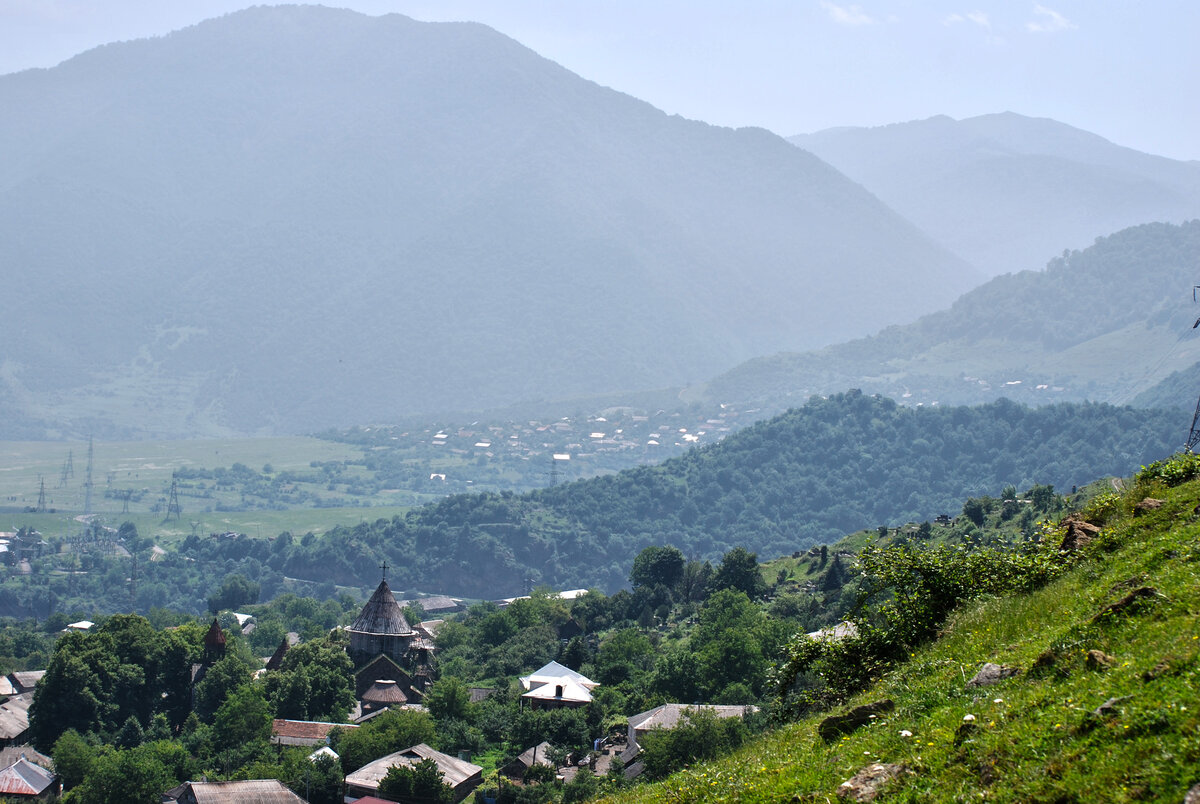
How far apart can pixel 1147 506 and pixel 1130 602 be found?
19.6 feet

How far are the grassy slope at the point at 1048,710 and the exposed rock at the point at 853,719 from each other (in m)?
0.25

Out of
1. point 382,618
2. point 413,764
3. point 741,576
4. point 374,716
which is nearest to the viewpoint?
point 413,764

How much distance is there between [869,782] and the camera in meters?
15.8

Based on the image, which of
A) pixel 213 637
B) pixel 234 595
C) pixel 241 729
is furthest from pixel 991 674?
pixel 234 595

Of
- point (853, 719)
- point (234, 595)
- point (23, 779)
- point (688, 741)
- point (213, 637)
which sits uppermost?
point (853, 719)

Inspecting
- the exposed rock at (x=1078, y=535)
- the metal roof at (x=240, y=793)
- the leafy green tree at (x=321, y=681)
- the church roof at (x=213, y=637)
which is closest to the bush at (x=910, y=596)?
the exposed rock at (x=1078, y=535)

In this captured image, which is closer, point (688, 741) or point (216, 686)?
point (688, 741)

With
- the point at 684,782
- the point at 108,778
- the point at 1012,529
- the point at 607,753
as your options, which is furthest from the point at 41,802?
the point at 1012,529

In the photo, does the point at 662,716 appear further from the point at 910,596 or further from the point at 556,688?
the point at 910,596

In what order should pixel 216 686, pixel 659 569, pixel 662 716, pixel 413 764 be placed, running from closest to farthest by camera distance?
pixel 413 764
pixel 662 716
pixel 216 686
pixel 659 569

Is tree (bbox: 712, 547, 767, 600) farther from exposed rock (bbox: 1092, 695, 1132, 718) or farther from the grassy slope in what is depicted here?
exposed rock (bbox: 1092, 695, 1132, 718)

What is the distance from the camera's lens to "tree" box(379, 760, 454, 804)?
187 ft

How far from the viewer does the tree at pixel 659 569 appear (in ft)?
382

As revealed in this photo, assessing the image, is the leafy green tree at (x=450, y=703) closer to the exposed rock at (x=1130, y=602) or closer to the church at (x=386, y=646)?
the church at (x=386, y=646)
